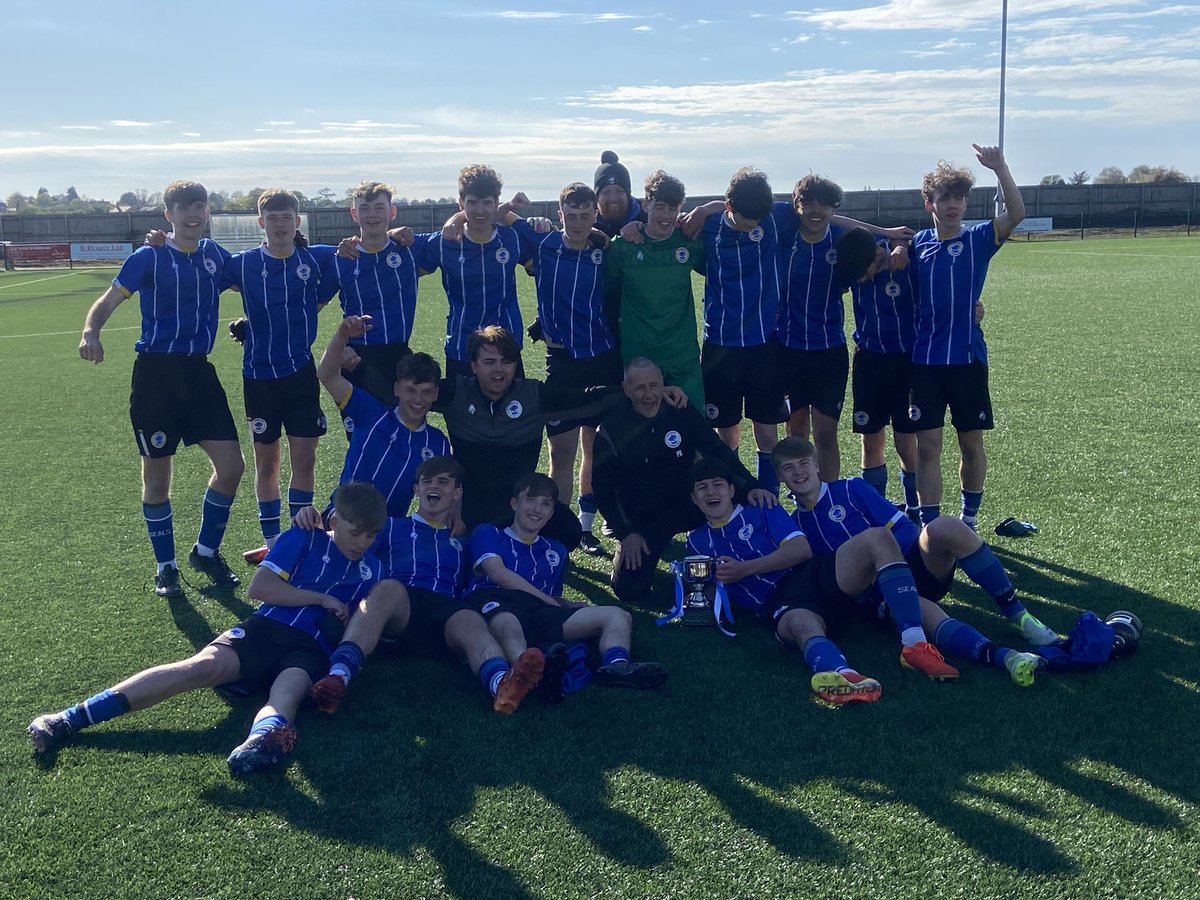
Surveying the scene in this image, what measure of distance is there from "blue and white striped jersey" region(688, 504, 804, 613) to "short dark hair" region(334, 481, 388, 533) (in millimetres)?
1429

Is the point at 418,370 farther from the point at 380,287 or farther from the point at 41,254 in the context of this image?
the point at 41,254

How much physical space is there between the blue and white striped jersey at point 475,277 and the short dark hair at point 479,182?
25cm

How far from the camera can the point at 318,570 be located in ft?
15.1

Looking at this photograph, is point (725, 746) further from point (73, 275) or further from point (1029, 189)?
point (1029, 189)

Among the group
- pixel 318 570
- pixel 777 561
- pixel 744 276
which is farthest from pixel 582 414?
pixel 318 570

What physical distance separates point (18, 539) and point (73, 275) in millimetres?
32523

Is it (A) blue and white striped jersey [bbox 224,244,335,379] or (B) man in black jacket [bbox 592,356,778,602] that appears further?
(A) blue and white striped jersey [bbox 224,244,335,379]

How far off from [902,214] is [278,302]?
42431mm

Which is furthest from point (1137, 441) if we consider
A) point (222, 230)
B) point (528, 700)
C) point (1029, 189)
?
point (1029, 189)

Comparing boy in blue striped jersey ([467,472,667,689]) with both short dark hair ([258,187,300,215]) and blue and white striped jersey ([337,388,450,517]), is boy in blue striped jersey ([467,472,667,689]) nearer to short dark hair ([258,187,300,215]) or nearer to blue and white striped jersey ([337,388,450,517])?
blue and white striped jersey ([337,388,450,517])

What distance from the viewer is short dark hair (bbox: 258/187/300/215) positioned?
18.7 ft

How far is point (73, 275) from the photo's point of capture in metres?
35.4

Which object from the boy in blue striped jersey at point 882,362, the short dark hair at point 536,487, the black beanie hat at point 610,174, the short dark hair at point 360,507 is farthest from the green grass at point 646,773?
the black beanie hat at point 610,174

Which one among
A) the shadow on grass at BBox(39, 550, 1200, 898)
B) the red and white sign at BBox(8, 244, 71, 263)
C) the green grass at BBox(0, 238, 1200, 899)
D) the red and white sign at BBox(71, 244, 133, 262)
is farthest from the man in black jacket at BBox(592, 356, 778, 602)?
the red and white sign at BBox(8, 244, 71, 263)
